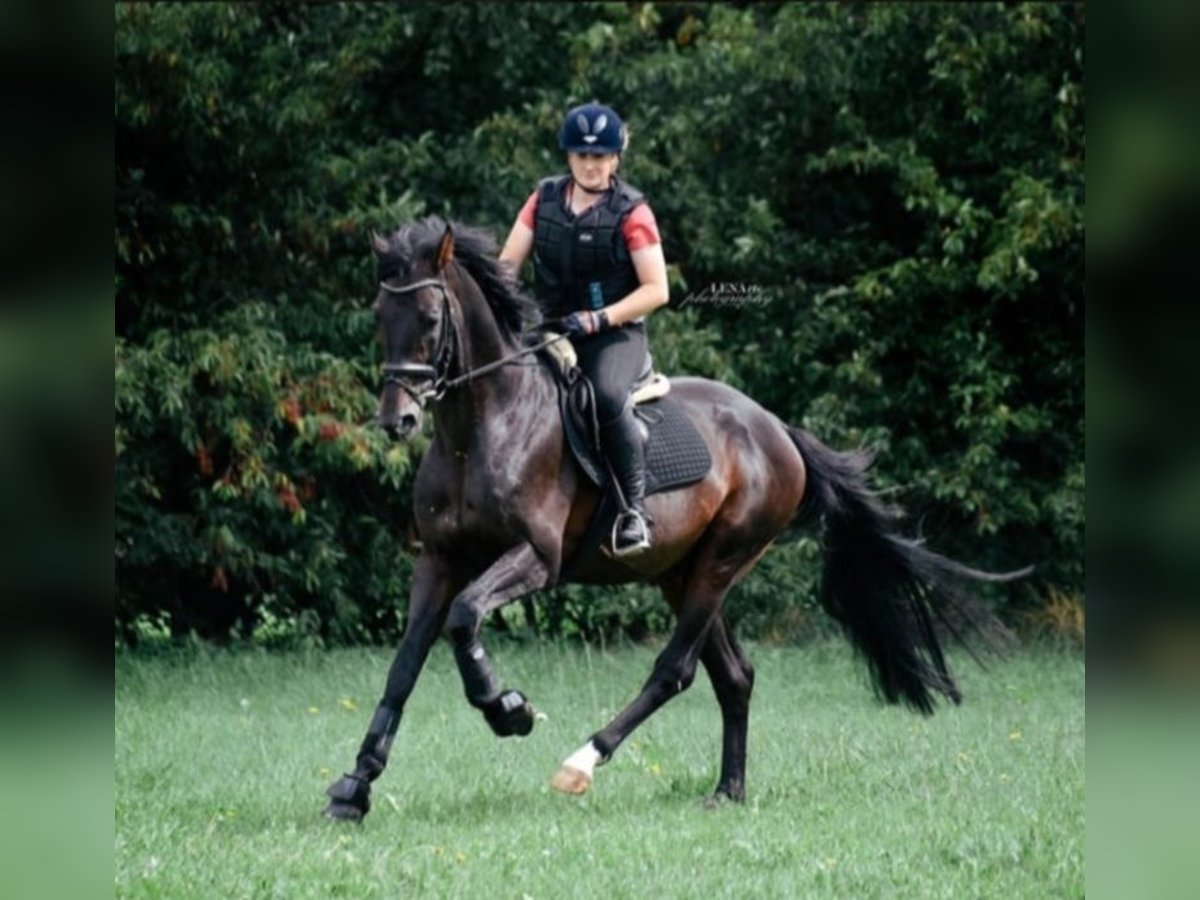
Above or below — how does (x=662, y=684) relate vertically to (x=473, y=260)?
below

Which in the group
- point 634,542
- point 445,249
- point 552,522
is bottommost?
point 634,542

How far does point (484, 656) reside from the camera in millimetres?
7621

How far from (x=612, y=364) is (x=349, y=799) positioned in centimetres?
225

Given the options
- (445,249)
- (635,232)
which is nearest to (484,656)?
(445,249)

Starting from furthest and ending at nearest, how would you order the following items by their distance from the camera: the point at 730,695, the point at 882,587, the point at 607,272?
the point at 882,587, the point at 730,695, the point at 607,272

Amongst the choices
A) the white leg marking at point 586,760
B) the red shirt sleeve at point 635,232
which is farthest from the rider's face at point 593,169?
the white leg marking at point 586,760

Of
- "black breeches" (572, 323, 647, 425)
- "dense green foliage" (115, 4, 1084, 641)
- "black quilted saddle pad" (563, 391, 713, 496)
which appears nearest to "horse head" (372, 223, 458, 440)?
"black breeches" (572, 323, 647, 425)

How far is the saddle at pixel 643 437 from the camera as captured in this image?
8477 mm

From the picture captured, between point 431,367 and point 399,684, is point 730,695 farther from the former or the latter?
point 431,367

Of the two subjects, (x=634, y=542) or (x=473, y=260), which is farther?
(x=634, y=542)

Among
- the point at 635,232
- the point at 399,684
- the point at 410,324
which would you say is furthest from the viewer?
the point at 635,232

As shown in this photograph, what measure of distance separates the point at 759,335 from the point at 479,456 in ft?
30.7

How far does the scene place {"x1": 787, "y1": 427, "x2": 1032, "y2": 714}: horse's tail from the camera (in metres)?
9.86
